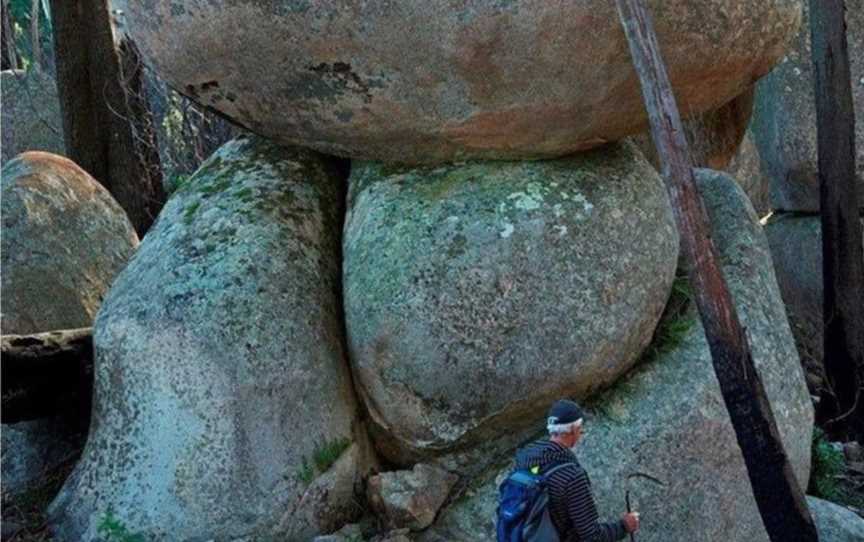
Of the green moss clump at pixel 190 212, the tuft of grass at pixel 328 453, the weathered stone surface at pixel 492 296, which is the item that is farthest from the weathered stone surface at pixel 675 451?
the green moss clump at pixel 190 212

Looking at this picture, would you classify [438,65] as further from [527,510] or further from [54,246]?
[54,246]

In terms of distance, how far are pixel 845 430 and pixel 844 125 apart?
1.96 m

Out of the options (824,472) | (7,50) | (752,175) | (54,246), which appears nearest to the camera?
(824,472)

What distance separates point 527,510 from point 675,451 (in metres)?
1.73

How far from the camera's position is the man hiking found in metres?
5.45

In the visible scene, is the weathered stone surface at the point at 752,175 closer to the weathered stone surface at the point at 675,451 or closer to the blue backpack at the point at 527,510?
the weathered stone surface at the point at 675,451

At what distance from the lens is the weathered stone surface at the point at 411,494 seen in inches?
267

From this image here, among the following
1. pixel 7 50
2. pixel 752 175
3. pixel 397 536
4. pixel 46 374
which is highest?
pixel 7 50

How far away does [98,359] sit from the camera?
23.4 feet

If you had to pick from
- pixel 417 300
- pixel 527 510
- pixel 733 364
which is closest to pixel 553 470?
pixel 527 510

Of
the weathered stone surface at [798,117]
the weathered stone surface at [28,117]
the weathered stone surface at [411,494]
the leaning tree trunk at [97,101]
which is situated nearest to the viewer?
the weathered stone surface at [411,494]

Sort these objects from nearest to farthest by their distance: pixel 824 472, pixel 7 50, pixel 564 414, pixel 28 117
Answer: pixel 564 414 → pixel 824 472 → pixel 28 117 → pixel 7 50

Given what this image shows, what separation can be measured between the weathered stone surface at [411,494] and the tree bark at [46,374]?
165cm

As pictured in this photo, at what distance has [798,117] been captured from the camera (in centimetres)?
1250
